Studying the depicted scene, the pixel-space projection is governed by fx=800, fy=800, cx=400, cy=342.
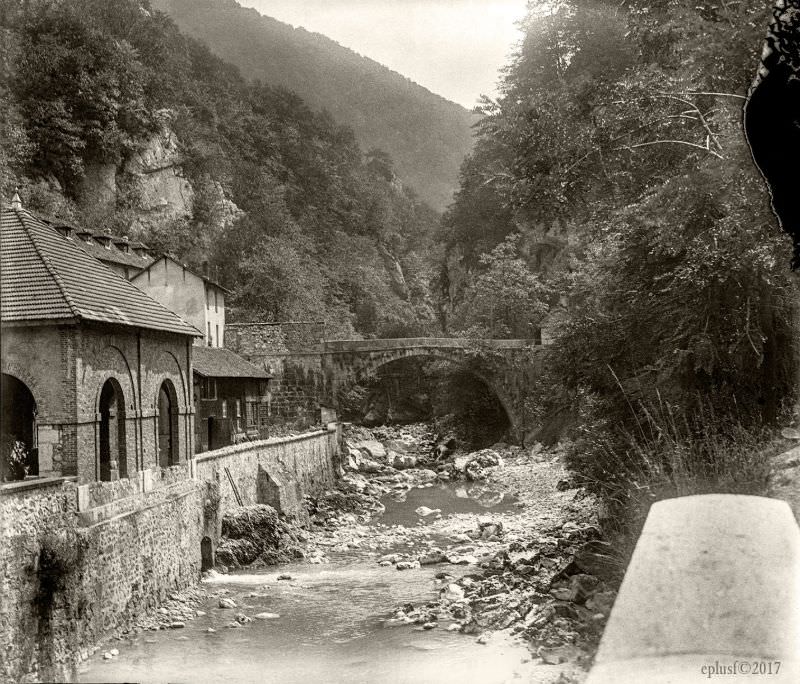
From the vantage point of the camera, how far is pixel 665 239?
1012 cm

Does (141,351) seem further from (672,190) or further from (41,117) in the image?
(41,117)

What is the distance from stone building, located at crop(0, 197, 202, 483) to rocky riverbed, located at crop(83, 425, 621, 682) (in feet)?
10.0

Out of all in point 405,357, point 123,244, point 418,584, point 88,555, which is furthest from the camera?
point 405,357

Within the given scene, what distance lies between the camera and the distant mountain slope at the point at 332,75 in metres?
11.3

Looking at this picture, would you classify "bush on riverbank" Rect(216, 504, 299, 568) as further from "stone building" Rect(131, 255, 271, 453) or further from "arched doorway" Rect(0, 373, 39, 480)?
"stone building" Rect(131, 255, 271, 453)

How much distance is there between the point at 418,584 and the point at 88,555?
6626 millimetres

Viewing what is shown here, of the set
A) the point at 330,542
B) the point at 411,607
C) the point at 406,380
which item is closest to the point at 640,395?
the point at 411,607

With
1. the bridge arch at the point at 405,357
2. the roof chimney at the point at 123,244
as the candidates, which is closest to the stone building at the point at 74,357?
the roof chimney at the point at 123,244

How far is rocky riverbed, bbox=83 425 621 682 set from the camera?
979 centimetres

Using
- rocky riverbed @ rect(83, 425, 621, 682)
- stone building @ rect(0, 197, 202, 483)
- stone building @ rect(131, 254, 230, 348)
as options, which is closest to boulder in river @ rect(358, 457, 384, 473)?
rocky riverbed @ rect(83, 425, 621, 682)

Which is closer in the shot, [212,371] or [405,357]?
[212,371]

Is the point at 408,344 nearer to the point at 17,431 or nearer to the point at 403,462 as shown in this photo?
the point at 403,462

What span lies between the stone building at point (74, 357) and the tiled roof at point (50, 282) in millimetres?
17

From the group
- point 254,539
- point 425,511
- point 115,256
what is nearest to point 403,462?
point 425,511
